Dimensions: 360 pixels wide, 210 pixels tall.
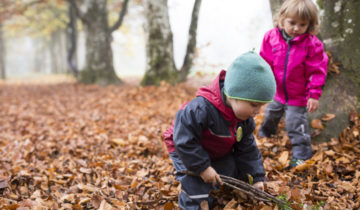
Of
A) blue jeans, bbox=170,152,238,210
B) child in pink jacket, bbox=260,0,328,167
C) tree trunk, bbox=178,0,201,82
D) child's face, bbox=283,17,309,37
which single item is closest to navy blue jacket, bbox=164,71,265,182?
blue jeans, bbox=170,152,238,210

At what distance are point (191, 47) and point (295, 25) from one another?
4771mm

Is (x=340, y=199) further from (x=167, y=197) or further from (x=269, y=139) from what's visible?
(x=167, y=197)

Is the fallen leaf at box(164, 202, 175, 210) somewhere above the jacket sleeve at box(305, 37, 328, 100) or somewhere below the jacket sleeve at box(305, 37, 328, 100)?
below

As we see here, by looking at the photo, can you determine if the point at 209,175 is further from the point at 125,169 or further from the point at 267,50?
the point at 267,50

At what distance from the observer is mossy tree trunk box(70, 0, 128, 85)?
32.2 ft

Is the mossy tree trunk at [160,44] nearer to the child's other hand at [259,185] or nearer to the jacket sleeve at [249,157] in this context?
the jacket sleeve at [249,157]

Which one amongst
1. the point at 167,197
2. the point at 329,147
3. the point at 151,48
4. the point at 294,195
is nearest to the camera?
the point at 294,195

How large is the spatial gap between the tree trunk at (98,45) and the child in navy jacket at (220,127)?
27.3ft

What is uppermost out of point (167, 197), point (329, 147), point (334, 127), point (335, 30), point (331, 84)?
point (335, 30)

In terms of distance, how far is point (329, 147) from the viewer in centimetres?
307

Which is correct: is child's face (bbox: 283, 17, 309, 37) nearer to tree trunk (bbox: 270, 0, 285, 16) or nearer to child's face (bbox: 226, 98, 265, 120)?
tree trunk (bbox: 270, 0, 285, 16)

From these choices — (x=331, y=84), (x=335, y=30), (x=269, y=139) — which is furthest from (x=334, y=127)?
(x=335, y=30)

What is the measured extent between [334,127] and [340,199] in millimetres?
1176

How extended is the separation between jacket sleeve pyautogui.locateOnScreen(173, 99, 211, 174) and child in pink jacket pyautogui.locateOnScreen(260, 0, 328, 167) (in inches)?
57.3
